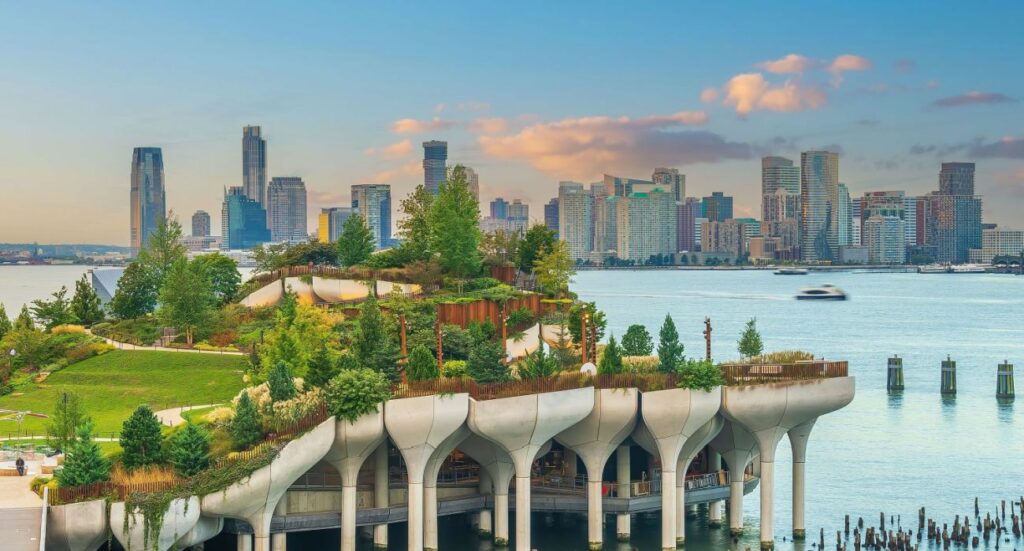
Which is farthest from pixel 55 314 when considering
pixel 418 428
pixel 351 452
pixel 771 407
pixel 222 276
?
pixel 771 407

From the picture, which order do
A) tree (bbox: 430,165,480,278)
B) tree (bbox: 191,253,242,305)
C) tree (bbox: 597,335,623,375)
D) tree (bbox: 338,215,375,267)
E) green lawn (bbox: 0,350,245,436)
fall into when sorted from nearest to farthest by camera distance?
tree (bbox: 597,335,623,375), green lawn (bbox: 0,350,245,436), tree (bbox: 430,165,480,278), tree (bbox: 191,253,242,305), tree (bbox: 338,215,375,267)

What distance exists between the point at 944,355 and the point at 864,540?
102 meters

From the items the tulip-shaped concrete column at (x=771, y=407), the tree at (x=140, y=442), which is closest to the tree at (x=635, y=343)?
the tulip-shaped concrete column at (x=771, y=407)

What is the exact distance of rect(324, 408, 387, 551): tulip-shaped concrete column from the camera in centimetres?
5362

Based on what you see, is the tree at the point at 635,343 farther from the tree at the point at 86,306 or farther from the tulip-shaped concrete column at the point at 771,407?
the tree at the point at 86,306

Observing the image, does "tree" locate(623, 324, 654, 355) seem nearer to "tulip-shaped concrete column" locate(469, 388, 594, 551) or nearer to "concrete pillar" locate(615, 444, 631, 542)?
"concrete pillar" locate(615, 444, 631, 542)

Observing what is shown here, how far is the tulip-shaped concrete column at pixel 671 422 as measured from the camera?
2275 inches

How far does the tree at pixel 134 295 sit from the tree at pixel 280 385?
4173 centimetres

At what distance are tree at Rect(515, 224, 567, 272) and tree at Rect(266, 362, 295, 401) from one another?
4617 centimetres

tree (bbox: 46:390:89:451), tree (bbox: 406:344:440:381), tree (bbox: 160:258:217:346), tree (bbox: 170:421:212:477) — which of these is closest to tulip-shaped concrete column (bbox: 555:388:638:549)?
tree (bbox: 406:344:440:381)

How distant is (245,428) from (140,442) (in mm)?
3988

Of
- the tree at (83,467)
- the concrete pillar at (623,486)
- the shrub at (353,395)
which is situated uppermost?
the shrub at (353,395)

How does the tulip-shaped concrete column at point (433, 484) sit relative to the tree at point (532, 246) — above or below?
below

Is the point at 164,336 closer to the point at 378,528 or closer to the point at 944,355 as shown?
the point at 378,528
